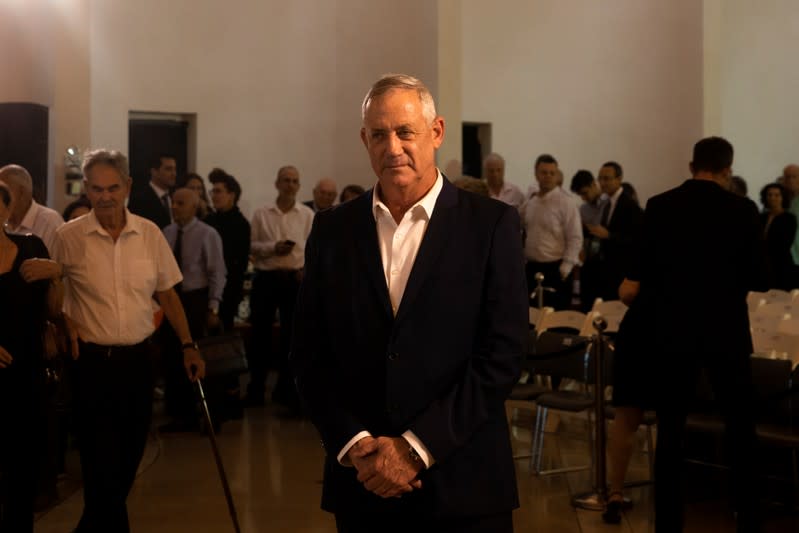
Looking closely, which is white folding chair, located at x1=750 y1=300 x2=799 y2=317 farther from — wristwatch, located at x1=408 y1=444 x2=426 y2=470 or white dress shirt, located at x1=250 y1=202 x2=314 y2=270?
wristwatch, located at x1=408 y1=444 x2=426 y2=470

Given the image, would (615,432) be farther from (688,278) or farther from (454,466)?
(454,466)

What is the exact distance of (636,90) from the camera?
52.1ft

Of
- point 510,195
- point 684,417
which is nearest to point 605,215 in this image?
point 510,195

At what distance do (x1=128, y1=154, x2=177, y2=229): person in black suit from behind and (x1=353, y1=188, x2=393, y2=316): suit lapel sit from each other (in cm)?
755

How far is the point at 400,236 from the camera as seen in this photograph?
2.70m

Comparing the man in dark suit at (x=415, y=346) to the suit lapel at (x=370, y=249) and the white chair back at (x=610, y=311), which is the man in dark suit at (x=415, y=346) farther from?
the white chair back at (x=610, y=311)

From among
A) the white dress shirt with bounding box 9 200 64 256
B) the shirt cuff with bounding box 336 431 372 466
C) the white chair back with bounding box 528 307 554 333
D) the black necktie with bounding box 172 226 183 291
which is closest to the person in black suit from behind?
the black necktie with bounding box 172 226 183 291

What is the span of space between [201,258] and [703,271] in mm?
4762

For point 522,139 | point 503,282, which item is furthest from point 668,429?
point 522,139

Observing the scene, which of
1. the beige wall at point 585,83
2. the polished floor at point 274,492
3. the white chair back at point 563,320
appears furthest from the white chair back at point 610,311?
the beige wall at point 585,83

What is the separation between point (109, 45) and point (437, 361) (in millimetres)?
11630

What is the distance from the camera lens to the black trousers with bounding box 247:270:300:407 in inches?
376

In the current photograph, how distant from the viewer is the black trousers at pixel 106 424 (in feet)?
Result: 15.5

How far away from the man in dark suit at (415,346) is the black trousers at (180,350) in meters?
6.06
